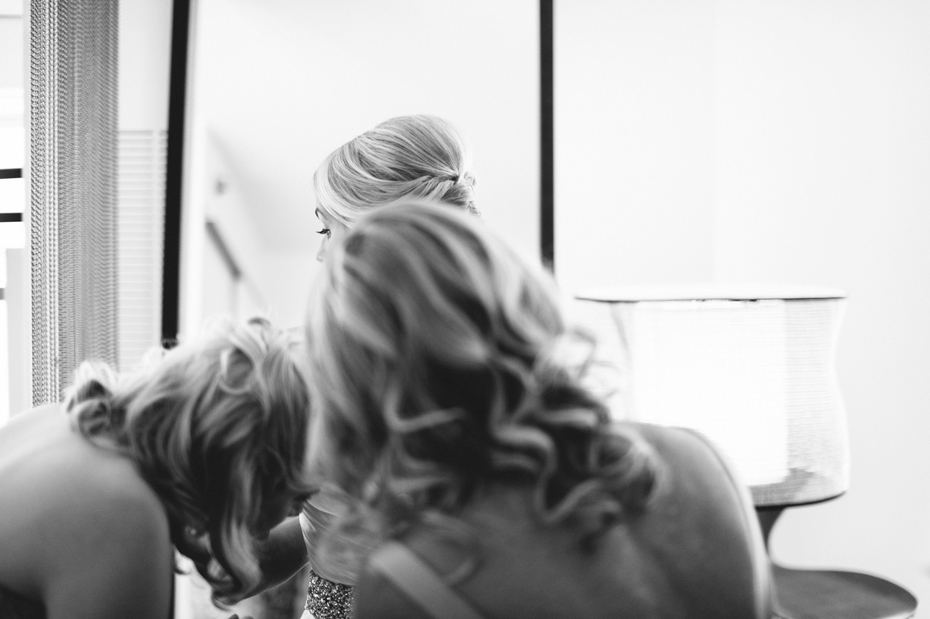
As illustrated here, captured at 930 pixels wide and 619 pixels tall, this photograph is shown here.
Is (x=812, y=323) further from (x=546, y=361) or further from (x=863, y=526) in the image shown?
(x=546, y=361)

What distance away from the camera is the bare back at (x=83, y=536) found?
2.30 ft

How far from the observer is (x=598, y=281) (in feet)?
6.15

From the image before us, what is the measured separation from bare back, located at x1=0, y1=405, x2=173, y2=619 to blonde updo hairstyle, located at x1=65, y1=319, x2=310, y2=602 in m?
0.03

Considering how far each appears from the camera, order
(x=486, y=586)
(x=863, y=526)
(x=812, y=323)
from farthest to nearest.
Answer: (x=863, y=526) < (x=812, y=323) < (x=486, y=586)

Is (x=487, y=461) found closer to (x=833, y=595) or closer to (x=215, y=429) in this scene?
(x=215, y=429)

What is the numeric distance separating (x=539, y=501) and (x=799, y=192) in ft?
5.14

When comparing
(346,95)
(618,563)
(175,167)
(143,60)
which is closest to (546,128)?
(346,95)

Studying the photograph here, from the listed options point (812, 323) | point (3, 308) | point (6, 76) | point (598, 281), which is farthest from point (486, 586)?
point (6, 76)

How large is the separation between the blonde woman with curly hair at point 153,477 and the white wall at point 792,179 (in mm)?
1204

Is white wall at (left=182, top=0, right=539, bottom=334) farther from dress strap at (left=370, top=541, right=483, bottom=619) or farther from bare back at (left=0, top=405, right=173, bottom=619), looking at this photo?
dress strap at (left=370, top=541, right=483, bottom=619)

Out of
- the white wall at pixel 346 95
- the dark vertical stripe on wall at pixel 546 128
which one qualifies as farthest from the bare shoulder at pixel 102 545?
the dark vertical stripe on wall at pixel 546 128

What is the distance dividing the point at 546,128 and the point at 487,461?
1.44m

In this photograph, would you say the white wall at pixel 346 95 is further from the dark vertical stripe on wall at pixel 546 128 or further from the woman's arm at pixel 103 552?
the woman's arm at pixel 103 552

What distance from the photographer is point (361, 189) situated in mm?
1099
